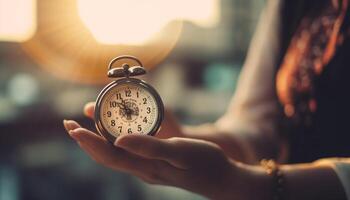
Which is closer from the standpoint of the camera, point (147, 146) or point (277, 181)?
point (147, 146)

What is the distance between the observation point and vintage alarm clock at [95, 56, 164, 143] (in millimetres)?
1977

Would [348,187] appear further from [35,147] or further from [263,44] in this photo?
[35,147]

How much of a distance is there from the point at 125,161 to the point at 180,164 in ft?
0.58

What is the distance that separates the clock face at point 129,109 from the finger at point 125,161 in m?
0.19

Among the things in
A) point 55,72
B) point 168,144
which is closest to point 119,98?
point 168,144

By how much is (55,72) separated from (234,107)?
22.4 m

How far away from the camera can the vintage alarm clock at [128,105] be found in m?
1.98

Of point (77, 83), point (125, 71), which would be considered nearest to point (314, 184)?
point (125, 71)

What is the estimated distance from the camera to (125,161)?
177 centimetres

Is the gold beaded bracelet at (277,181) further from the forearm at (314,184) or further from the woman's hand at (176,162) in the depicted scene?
the woman's hand at (176,162)

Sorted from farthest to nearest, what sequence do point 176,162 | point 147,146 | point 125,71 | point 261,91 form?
point 261,91 → point 125,71 → point 176,162 → point 147,146

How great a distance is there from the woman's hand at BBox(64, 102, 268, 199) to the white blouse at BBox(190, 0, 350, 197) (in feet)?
2.75

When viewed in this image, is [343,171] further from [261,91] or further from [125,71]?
[261,91]

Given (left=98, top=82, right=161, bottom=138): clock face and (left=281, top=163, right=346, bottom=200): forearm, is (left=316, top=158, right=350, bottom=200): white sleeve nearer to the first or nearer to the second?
(left=281, top=163, right=346, bottom=200): forearm
